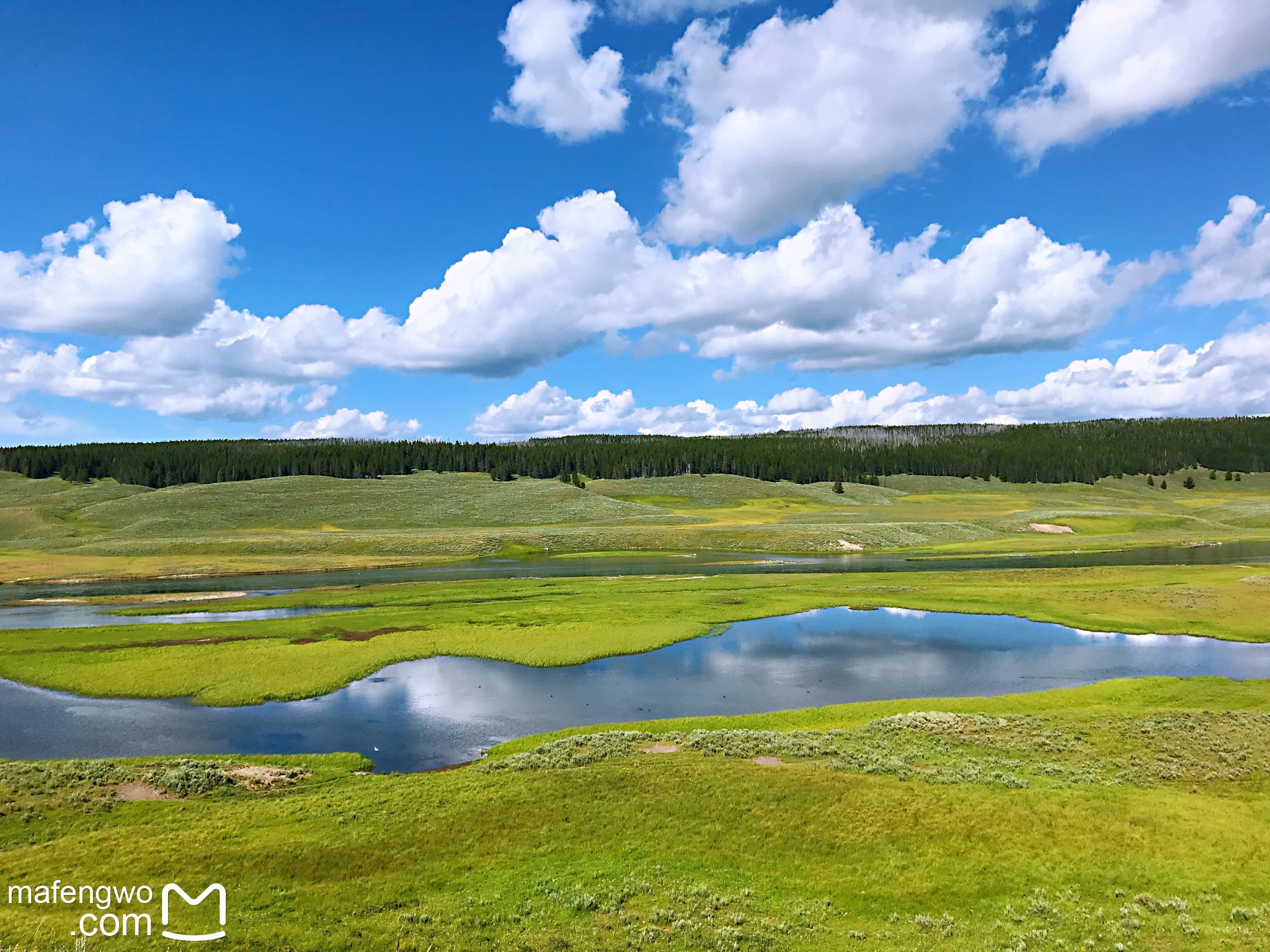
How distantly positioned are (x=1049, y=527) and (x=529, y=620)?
10505cm

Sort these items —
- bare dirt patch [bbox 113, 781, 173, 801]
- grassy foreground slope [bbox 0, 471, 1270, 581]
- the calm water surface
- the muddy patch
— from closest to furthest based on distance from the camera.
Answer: bare dirt patch [bbox 113, 781, 173, 801]
the muddy patch
the calm water surface
grassy foreground slope [bbox 0, 471, 1270, 581]

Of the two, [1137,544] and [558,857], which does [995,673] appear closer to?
[558,857]

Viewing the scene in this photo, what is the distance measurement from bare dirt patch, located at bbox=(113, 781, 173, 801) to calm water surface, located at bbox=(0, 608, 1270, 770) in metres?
5.23

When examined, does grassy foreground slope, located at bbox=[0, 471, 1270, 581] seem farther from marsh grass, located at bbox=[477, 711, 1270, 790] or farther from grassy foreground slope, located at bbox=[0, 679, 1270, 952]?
grassy foreground slope, located at bbox=[0, 679, 1270, 952]

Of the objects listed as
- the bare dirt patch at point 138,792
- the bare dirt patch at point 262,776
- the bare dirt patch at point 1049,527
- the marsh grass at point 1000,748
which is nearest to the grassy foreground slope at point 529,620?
the bare dirt patch at point 262,776

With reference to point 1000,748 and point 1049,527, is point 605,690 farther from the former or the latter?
point 1049,527

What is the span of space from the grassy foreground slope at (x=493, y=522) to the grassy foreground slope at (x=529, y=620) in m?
32.1

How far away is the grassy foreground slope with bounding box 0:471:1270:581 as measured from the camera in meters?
108

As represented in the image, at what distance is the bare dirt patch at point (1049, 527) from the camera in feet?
407

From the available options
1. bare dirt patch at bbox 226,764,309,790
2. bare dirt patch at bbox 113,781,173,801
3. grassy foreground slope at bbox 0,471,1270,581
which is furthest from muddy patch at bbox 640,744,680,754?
grassy foreground slope at bbox 0,471,1270,581

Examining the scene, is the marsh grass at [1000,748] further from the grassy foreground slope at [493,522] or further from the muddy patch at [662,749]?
the grassy foreground slope at [493,522]

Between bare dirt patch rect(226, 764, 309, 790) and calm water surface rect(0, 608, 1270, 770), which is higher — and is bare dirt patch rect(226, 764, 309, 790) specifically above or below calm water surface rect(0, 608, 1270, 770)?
above

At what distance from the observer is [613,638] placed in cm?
4928

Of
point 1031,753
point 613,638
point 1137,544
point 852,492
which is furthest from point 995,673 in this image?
point 852,492
